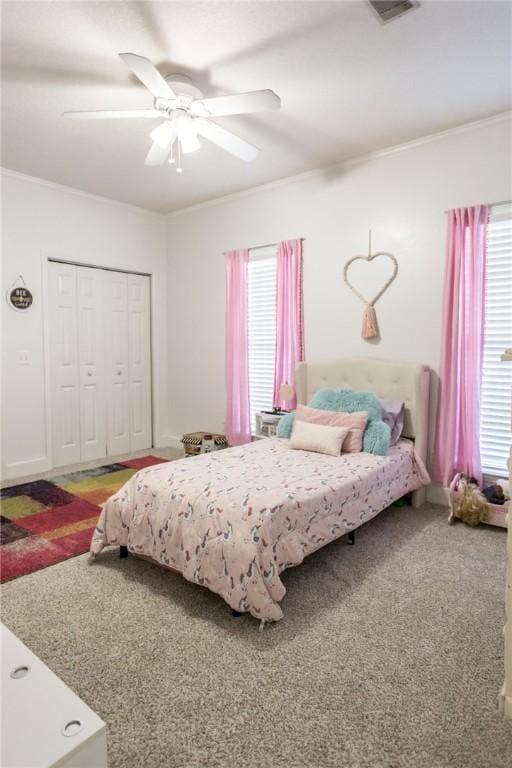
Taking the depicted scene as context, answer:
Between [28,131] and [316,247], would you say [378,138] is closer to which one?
[316,247]

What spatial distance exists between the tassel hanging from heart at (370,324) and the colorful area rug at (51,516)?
262cm

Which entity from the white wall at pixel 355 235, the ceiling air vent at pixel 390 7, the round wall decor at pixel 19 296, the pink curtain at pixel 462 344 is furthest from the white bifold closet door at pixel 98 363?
the ceiling air vent at pixel 390 7

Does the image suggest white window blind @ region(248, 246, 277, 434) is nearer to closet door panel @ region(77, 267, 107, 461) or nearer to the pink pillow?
the pink pillow

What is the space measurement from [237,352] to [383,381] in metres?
1.68

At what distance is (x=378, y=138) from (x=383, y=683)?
11.8ft

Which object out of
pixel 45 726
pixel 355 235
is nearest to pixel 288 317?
pixel 355 235

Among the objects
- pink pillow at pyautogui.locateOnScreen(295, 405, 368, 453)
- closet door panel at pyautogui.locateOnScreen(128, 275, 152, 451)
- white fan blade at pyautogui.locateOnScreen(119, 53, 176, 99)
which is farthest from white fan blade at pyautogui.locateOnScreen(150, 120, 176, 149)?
closet door panel at pyautogui.locateOnScreen(128, 275, 152, 451)

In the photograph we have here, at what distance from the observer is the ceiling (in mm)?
2193

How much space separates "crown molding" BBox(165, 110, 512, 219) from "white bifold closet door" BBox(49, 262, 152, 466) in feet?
4.46

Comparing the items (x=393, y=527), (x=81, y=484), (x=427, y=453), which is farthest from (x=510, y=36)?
(x=81, y=484)

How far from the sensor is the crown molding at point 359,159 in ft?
10.7

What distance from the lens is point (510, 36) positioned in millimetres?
2338

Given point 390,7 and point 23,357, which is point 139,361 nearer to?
point 23,357

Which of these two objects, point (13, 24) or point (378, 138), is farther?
point (378, 138)
